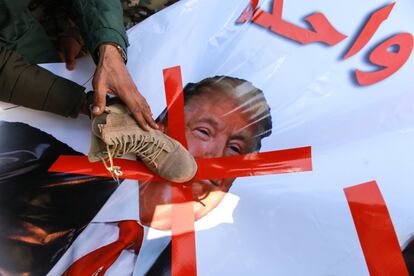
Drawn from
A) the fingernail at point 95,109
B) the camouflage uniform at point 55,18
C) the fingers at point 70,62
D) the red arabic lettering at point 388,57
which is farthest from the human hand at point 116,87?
the red arabic lettering at point 388,57

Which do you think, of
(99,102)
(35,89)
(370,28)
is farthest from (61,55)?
(370,28)

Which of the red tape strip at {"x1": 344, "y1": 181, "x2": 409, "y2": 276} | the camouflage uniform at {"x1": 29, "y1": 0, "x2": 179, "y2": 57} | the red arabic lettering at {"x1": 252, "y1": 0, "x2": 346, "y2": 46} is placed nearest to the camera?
the red tape strip at {"x1": 344, "y1": 181, "x2": 409, "y2": 276}

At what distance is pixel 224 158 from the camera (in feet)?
2.52

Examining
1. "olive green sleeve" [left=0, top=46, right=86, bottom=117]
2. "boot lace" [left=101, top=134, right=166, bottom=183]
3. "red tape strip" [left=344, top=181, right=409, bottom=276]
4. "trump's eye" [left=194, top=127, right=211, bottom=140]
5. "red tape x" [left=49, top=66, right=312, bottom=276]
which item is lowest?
"red tape strip" [left=344, top=181, right=409, bottom=276]

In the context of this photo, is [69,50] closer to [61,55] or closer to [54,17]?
[61,55]

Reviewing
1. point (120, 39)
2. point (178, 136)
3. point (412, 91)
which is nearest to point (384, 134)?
point (412, 91)

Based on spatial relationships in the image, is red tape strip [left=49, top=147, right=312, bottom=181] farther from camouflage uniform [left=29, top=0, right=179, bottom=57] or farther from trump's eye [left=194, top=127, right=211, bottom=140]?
camouflage uniform [left=29, top=0, right=179, bottom=57]

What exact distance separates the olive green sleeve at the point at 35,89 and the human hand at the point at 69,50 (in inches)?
3.0

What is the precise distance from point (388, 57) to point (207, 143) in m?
0.32

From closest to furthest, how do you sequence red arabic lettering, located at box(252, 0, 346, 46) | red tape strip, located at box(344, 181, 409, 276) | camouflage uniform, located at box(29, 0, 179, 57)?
1. red tape strip, located at box(344, 181, 409, 276)
2. red arabic lettering, located at box(252, 0, 346, 46)
3. camouflage uniform, located at box(29, 0, 179, 57)

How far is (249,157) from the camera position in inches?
30.2

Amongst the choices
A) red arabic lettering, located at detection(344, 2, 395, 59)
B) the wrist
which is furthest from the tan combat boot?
red arabic lettering, located at detection(344, 2, 395, 59)

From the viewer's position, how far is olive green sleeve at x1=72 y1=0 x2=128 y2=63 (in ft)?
2.72

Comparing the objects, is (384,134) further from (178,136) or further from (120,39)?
(120,39)
